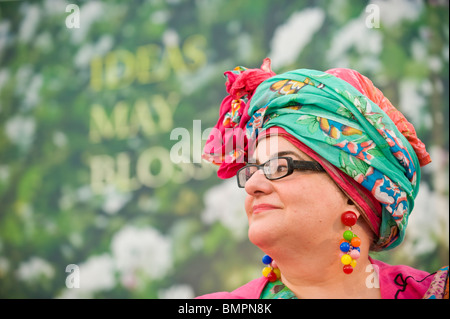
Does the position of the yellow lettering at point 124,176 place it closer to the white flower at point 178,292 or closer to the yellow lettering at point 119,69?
the yellow lettering at point 119,69

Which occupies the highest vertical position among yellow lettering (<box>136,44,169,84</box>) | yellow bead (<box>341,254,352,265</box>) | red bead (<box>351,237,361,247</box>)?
yellow lettering (<box>136,44,169,84</box>)

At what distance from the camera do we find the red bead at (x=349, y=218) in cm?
152

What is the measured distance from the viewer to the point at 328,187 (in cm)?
153

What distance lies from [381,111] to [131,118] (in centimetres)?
210

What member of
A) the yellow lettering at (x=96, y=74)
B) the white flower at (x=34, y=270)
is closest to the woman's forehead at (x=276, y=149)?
the yellow lettering at (x=96, y=74)

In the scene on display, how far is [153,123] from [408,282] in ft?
6.81

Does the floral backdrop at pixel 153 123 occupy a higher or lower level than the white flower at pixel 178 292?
higher

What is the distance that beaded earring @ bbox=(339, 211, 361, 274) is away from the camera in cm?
150

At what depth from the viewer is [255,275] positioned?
309cm

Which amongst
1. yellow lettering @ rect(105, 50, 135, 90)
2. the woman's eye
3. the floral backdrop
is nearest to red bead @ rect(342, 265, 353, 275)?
the woman's eye

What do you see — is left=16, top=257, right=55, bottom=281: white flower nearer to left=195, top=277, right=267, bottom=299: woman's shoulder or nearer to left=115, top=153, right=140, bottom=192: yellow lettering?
left=115, top=153, right=140, bottom=192: yellow lettering

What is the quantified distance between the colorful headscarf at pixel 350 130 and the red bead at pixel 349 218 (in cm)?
8

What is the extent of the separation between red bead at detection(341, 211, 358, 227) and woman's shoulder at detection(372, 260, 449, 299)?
0.83ft

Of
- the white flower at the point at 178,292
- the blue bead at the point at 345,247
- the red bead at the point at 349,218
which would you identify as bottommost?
the blue bead at the point at 345,247
